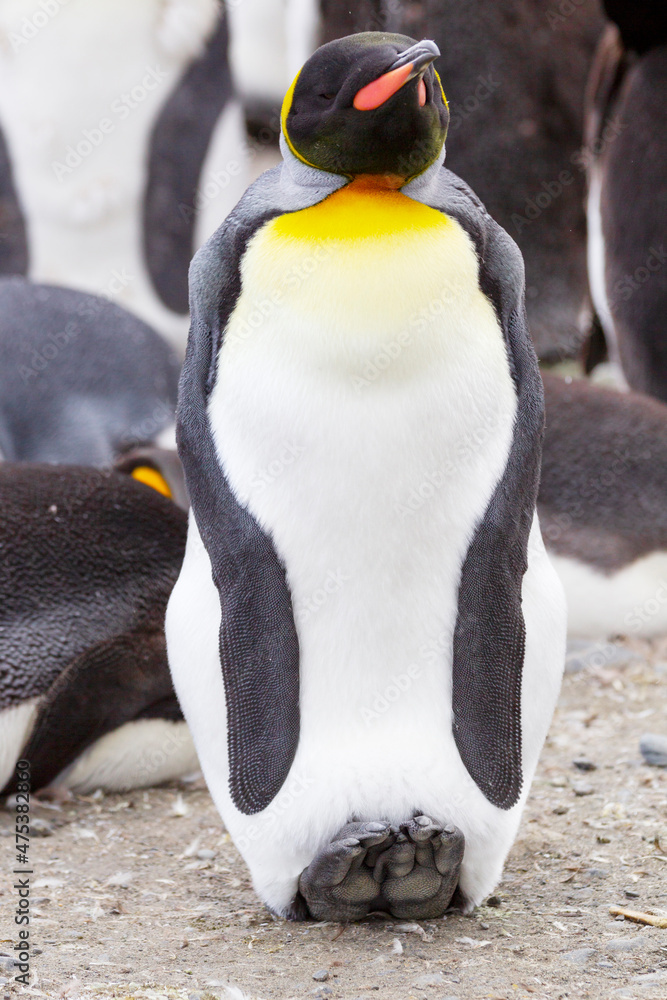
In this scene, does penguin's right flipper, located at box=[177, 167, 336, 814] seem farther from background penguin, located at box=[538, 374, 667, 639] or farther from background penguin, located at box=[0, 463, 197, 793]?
background penguin, located at box=[538, 374, 667, 639]

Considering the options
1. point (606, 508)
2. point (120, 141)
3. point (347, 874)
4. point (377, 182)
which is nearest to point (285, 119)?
point (377, 182)

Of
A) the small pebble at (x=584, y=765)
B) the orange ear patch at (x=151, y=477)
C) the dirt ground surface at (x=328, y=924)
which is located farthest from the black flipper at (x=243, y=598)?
the orange ear patch at (x=151, y=477)

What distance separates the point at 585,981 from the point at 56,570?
1528 mm

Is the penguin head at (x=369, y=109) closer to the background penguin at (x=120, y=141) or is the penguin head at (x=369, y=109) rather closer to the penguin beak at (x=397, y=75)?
the penguin beak at (x=397, y=75)

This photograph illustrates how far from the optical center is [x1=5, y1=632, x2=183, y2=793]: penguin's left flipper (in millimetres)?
2615

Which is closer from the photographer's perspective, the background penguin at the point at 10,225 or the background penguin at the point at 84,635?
the background penguin at the point at 84,635

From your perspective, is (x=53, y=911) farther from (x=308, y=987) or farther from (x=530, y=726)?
(x=530, y=726)

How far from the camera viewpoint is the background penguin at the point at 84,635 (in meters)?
2.61

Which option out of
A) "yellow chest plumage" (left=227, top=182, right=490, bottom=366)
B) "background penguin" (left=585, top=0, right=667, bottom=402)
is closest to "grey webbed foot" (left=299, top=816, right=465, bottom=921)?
"yellow chest plumage" (left=227, top=182, right=490, bottom=366)

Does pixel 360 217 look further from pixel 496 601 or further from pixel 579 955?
pixel 579 955

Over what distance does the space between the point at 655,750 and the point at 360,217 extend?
1353 millimetres

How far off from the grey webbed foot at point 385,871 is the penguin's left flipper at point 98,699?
96 centimetres

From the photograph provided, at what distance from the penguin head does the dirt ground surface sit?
1066 mm

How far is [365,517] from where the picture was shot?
5.89 feet
